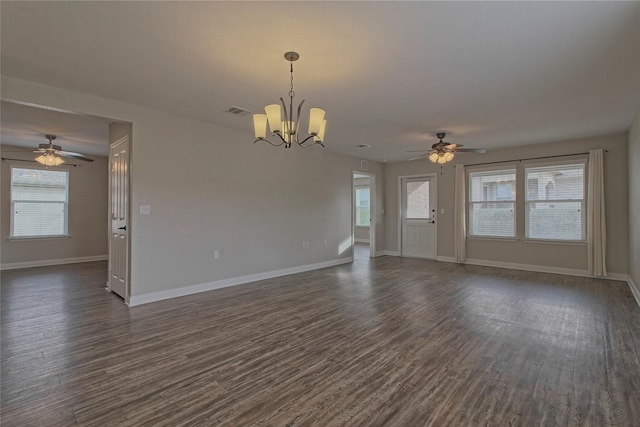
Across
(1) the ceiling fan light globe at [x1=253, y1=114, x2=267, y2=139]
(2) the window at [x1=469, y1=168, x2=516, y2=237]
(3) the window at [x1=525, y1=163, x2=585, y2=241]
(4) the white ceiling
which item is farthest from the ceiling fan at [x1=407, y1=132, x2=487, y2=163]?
(1) the ceiling fan light globe at [x1=253, y1=114, x2=267, y2=139]

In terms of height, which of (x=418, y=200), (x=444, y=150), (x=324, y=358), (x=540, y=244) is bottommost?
(x=324, y=358)

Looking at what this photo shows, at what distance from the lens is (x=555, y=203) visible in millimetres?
6078

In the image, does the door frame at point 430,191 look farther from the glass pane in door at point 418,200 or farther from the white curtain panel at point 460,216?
the white curtain panel at point 460,216

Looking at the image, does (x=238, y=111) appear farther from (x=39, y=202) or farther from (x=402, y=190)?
(x=39, y=202)

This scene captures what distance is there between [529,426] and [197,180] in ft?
15.0

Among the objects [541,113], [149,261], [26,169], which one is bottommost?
[149,261]

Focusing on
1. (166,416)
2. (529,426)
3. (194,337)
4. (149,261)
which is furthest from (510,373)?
(149,261)

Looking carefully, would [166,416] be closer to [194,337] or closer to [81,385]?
[81,385]

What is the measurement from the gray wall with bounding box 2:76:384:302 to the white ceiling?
378mm

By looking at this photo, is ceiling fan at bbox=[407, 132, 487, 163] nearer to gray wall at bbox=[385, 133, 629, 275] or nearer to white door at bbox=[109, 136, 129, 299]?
gray wall at bbox=[385, 133, 629, 275]

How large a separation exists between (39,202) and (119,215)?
4.13 m

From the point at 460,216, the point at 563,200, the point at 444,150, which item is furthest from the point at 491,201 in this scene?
the point at 444,150

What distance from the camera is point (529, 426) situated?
1.78m

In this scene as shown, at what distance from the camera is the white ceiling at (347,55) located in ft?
6.93
